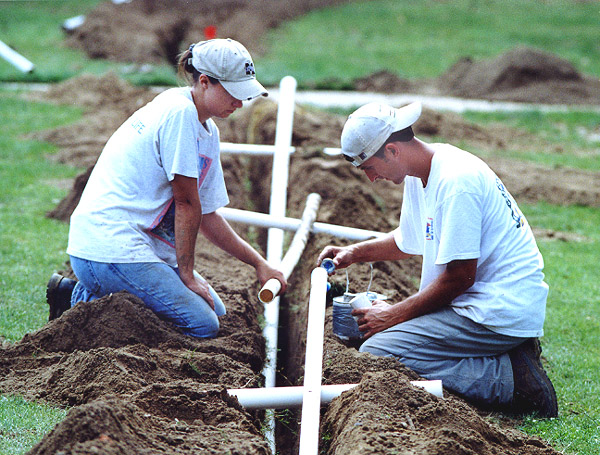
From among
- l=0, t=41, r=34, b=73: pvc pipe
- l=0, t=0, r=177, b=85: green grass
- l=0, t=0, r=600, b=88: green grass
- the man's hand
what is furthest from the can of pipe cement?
l=0, t=0, r=177, b=85: green grass

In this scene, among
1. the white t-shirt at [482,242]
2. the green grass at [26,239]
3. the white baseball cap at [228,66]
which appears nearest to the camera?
the green grass at [26,239]

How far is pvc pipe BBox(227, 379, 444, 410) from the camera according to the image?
3887mm

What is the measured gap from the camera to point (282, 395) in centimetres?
393

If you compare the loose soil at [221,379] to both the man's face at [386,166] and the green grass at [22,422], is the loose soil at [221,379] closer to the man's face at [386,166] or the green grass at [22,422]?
the green grass at [22,422]

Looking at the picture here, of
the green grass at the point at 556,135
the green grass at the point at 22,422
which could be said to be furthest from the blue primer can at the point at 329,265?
the green grass at the point at 556,135

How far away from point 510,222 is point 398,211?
3.73 m

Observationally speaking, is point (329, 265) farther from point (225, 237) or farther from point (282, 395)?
point (282, 395)

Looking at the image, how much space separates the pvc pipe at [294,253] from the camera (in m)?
4.50

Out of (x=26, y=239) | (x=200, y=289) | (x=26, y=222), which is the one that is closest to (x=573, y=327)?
(x=200, y=289)

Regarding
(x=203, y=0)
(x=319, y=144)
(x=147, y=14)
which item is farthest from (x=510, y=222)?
(x=203, y=0)

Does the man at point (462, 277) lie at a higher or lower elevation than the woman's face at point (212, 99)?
lower

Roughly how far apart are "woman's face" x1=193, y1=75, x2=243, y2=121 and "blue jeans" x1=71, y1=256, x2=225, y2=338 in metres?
0.96

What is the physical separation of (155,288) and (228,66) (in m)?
1.38

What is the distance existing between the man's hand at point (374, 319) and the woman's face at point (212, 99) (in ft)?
4.71
